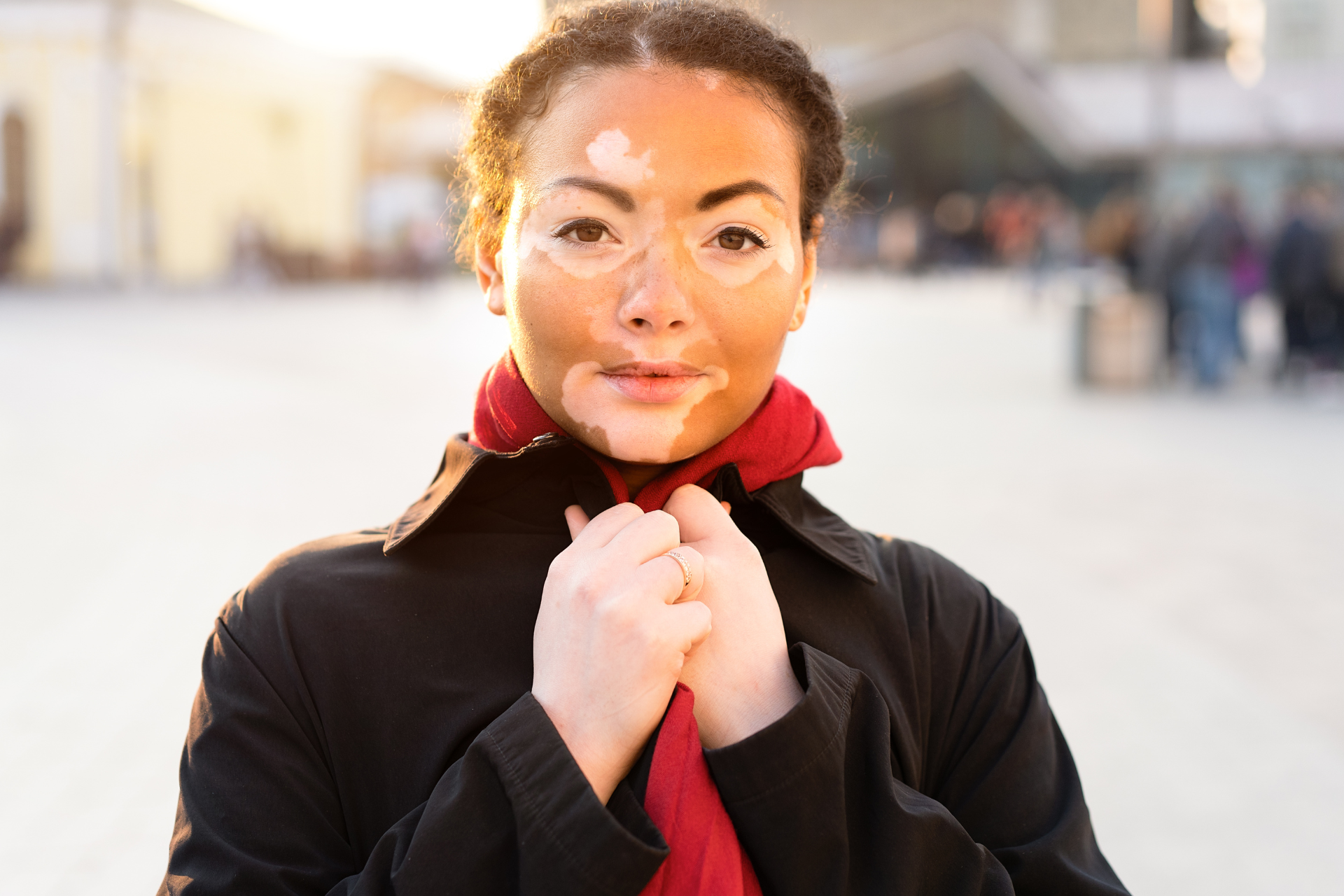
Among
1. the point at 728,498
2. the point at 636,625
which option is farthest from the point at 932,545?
the point at 636,625

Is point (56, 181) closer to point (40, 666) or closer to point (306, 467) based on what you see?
point (306, 467)

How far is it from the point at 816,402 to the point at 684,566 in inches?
388

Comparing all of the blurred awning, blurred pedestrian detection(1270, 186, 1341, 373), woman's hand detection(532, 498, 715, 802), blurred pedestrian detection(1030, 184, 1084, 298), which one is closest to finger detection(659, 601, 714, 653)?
woman's hand detection(532, 498, 715, 802)

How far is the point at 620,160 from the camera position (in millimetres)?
1319

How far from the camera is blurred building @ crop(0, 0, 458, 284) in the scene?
2595 centimetres

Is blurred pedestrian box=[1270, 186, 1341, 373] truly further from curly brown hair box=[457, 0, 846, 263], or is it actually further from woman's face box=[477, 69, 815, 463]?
woman's face box=[477, 69, 815, 463]

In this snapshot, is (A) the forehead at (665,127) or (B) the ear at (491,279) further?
(B) the ear at (491,279)

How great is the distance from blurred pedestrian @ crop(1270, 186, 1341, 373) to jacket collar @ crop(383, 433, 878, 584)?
11725 mm

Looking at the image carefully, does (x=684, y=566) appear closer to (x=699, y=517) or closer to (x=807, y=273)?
(x=699, y=517)

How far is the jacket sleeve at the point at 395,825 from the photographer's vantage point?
1131mm

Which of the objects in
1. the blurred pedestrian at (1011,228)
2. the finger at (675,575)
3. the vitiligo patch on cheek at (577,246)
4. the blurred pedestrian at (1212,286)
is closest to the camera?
the finger at (675,575)

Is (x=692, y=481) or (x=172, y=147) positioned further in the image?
(x=172, y=147)

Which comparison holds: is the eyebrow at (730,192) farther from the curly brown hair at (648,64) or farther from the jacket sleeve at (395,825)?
the jacket sleeve at (395,825)

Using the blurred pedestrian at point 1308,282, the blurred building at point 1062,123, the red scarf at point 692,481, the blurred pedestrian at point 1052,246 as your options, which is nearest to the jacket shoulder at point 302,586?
the red scarf at point 692,481
